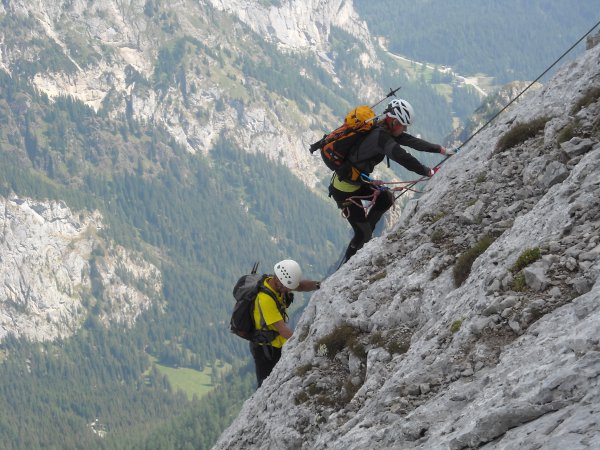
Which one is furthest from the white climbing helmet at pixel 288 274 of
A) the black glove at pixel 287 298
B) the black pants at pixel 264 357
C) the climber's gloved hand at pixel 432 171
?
the climber's gloved hand at pixel 432 171

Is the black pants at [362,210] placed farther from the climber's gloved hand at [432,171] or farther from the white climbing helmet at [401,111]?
the white climbing helmet at [401,111]

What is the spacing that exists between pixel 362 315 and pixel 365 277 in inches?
78.7

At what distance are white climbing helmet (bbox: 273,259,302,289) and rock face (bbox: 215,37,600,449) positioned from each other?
1.00m

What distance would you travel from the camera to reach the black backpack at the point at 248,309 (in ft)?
73.5

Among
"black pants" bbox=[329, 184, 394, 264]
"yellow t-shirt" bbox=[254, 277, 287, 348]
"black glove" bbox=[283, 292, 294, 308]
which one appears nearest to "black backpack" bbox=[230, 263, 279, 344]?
"yellow t-shirt" bbox=[254, 277, 287, 348]

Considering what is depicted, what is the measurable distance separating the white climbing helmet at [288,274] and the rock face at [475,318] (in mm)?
996

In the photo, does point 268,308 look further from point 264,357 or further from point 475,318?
point 475,318

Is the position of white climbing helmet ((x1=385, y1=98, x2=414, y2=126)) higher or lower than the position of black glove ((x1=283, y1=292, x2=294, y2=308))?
higher

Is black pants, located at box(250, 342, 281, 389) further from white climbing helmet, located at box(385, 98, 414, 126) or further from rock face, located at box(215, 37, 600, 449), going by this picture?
white climbing helmet, located at box(385, 98, 414, 126)

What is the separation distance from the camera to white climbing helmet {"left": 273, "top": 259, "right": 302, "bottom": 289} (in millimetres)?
22078

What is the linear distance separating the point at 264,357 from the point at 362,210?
4860 mm

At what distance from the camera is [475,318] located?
50.6 ft

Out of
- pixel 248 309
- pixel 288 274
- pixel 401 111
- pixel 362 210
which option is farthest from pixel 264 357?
pixel 401 111

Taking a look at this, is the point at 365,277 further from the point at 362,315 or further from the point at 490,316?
the point at 490,316
